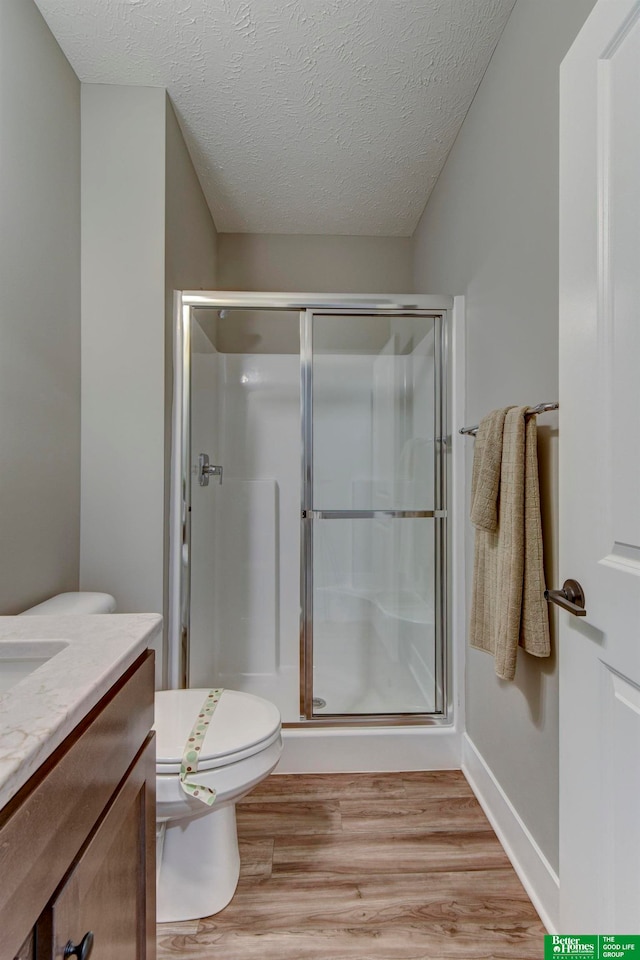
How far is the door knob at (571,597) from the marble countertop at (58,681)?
2.27ft

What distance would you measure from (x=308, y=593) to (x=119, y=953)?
4.66 feet

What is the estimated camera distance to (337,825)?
63.6 inches

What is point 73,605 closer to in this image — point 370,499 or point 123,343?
point 123,343

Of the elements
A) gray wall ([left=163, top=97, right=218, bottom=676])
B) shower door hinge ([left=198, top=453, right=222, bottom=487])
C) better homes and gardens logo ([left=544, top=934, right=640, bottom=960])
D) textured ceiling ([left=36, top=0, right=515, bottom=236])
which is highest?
textured ceiling ([left=36, top=0, right=515, bottom=236])

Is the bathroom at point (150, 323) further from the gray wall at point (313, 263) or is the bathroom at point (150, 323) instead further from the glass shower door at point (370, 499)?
the gray wall at point (313, 263)

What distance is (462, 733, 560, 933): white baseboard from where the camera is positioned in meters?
1.23

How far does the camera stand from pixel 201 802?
1.20m

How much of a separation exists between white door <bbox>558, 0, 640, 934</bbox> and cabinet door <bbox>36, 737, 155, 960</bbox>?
0.72 meters

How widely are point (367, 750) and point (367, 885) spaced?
56 centimetres

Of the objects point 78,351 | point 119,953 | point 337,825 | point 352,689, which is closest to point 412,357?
point 78,351

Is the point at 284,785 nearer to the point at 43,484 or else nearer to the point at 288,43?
the point at 43,484

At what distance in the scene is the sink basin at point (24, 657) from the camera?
2.32ft

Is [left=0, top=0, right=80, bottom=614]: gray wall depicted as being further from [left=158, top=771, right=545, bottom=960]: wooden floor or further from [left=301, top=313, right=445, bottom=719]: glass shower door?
[left=158, top=771, right=545, bottom=960]: wooden floor

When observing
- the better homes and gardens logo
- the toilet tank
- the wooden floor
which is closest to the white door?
the better homes and gardens logo
